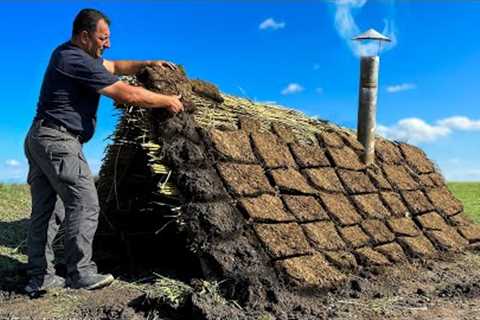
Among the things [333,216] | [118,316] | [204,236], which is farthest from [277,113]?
[118,316]

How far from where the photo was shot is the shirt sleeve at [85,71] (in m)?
4.25

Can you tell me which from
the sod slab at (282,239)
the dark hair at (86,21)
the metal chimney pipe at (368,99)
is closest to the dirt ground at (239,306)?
the sod slab at (282,239)

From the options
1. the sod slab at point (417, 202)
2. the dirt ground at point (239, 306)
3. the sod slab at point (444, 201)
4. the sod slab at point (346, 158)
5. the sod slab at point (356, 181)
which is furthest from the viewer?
the sod slab at point (444, 201)

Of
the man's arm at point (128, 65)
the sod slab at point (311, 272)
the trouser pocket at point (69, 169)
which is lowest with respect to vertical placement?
the sod slab at point (311, 272)

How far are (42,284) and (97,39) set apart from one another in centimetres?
183

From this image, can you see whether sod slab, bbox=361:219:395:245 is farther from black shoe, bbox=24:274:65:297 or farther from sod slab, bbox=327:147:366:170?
A: black shoe, bbox=24:274:65:297

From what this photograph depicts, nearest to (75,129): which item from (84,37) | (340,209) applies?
(84,37)

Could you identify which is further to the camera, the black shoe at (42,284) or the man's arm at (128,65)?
the man's arm at (128,65)

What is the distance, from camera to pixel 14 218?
7.82 metres

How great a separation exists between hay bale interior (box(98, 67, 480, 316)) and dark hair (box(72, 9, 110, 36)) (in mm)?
738

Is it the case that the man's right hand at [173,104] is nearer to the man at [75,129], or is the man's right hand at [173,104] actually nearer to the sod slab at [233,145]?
the man at [75,129]

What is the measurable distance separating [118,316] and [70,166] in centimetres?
110

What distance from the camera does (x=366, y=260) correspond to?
5188 millimetres

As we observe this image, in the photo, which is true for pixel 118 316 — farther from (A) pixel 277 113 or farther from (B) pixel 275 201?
(A) pixel 277 113
